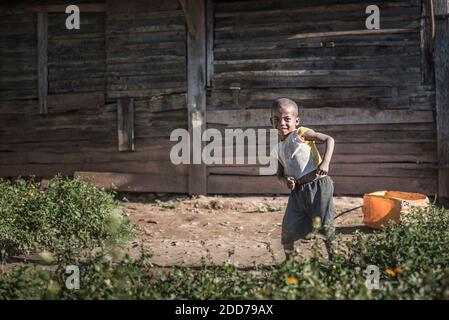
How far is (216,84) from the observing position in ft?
27.9

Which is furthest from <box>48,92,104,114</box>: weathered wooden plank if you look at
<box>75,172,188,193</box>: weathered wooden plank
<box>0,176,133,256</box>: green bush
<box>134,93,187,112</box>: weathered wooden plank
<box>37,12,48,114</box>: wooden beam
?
<box>0,176,133,256</box>: green bush

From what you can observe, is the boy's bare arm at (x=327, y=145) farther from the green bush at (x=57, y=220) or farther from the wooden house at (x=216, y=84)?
the wooden house at (x=216, y=84)

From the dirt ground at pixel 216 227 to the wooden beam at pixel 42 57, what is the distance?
6.70 ft

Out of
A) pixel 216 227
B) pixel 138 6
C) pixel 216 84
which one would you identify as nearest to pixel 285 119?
pixel 216 227

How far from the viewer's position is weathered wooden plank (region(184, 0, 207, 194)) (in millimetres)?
8406

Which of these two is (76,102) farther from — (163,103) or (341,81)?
(341,81)

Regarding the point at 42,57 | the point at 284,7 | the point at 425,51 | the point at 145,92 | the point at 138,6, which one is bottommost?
the point at 145,92

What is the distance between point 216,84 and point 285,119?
376 centimetres

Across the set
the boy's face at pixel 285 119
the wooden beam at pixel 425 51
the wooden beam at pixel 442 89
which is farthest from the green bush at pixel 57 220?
the wooden beam at pixel 425 51

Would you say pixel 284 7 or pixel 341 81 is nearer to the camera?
pixel 341 81

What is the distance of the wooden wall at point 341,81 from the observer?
809 centimetres

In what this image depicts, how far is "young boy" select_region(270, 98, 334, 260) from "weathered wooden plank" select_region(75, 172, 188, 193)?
3872 millimetres
